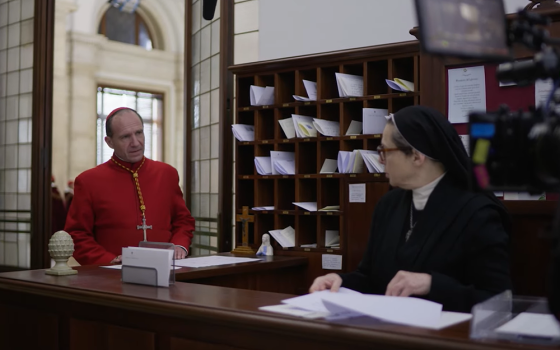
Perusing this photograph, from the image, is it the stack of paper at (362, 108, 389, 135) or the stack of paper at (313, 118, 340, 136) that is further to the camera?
the stack of paper at (313, 118, 340, 136)

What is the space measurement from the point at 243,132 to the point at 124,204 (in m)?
1.07

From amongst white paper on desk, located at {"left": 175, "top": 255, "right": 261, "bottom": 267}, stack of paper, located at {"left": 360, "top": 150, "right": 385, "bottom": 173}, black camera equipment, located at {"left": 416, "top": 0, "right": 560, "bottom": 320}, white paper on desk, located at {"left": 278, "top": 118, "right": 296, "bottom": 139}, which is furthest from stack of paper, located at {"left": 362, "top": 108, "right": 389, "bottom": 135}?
black camera equipment, located at {"left": 416, "top": 0, "right": 560, "bottom": 320}

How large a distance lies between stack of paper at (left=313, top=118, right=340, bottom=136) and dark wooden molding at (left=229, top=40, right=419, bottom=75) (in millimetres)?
361

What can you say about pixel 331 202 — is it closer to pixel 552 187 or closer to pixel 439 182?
pixel 439 182

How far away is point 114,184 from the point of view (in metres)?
3.64

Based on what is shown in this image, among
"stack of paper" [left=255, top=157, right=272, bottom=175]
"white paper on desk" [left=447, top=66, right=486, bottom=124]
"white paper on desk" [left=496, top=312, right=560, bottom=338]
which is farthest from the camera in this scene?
"stack of paper" [left=255, top=157, right=272, bottom=175]

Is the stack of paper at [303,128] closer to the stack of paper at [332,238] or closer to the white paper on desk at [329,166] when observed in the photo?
the white paper on desk at [329,166]

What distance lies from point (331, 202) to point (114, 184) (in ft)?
4.34

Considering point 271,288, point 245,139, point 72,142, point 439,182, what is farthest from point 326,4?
point 72,142

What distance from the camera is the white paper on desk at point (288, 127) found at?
13.6 ft

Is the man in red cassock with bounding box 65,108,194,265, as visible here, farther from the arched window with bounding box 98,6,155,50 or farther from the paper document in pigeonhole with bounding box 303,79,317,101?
the arched window with bounding box 98,6,155,50

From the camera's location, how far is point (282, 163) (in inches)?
163

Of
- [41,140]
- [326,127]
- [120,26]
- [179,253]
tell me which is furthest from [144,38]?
[179,253]

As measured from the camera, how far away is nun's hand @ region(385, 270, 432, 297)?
6.49ft
